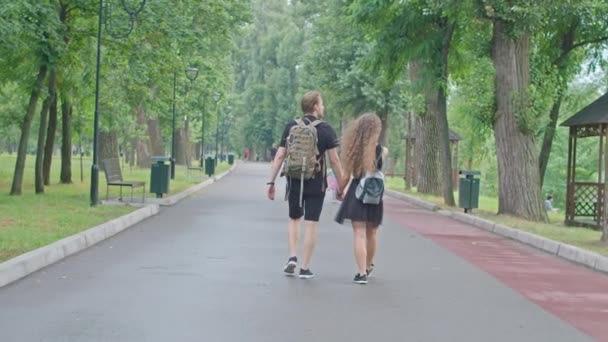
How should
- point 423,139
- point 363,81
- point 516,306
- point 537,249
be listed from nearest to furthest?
point 516,306 < point 537,249 < point 423,139 < point 363,81

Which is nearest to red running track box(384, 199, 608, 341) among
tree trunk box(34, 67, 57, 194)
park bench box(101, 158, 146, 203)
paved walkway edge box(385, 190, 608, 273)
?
paved walkway edge box(385, 190, 608, 273)

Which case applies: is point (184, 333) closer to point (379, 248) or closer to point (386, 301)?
point (386, 301)

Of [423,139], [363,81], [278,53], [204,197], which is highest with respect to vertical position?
[278,53]

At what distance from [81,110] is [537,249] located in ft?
69.9

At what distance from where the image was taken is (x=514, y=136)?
21172 mm

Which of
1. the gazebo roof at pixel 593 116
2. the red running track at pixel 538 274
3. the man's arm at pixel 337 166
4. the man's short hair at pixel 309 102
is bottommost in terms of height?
the red running track at pixel 538 274

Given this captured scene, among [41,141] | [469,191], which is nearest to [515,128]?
[469,191]

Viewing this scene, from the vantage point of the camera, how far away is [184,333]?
21.9ft

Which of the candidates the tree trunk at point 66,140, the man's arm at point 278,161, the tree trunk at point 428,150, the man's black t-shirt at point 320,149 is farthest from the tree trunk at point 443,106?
the man's black t-shirt at point 320,149

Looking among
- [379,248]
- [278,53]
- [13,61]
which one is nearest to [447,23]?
[13,61]

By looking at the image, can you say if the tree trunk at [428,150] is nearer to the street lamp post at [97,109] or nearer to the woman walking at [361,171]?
the street lamp post at [97,109]

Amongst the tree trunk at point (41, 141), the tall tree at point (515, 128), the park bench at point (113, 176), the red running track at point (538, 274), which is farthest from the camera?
the tree trunk at point (41, 141)

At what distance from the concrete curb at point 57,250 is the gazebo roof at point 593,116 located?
33.7 feet

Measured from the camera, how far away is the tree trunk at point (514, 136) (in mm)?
21047
